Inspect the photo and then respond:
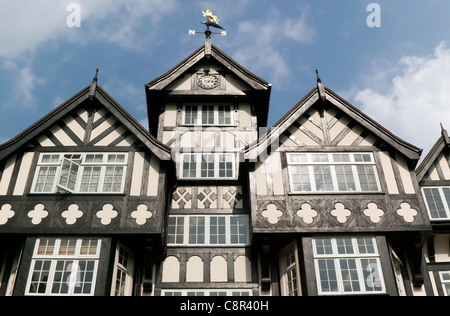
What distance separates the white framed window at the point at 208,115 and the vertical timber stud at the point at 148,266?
7.07 metres

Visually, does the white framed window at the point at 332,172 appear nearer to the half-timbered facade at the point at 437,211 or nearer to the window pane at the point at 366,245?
the window pane at the point at 366,245

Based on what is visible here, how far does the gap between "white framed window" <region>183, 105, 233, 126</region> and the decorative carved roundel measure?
41.5 inches

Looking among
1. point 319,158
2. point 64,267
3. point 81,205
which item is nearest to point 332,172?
point 319,158

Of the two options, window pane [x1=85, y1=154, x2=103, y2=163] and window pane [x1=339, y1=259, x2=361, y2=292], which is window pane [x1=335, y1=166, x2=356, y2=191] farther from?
window pane [x1=85, y1=154, x2=103, y2=163]

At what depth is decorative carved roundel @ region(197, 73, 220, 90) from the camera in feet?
71.7

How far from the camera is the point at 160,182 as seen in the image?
16656 mm

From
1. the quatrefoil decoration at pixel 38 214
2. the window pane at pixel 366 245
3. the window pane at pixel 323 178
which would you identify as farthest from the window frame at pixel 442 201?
the quatrefoil decoration at pixel 38 214

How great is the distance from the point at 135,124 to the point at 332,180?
7870mm

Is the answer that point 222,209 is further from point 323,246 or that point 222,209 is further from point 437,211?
point 437,211

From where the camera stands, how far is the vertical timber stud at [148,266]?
15.6 metres

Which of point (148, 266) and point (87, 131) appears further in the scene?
point (87, 131)

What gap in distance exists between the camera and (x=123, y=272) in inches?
616

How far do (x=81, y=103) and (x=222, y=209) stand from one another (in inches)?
289
